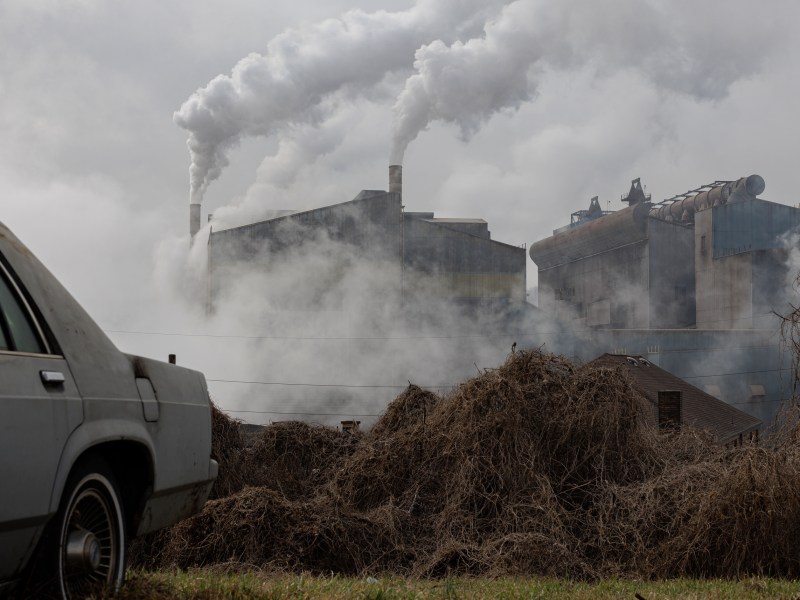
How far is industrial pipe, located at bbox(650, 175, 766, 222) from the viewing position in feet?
179

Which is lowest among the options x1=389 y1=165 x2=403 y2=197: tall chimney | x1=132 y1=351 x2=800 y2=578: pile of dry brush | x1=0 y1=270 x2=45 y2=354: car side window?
x1=132 y1=351 x2=800 y2=578: pile of dry brush

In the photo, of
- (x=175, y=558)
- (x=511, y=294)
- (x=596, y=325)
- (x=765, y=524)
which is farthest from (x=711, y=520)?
(x=596, y=325)

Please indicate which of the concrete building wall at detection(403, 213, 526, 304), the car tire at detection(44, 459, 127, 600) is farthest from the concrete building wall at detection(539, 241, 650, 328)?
the car tire at detection(44, 459, 127, 600)

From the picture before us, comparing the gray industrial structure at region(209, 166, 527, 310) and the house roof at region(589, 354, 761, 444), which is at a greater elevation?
the gray industrial structure at region(209, 166, 527, 310)

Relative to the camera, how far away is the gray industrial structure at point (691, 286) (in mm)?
46125

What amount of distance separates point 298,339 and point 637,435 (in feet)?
101

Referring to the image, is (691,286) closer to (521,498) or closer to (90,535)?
(521,498)

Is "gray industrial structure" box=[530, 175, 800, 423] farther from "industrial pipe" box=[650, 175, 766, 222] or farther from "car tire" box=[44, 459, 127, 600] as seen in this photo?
"car tire" box=[44, 459, 127, 600]

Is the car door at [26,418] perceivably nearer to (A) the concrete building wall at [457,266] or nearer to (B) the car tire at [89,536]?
(B) the car tire at [89,536]

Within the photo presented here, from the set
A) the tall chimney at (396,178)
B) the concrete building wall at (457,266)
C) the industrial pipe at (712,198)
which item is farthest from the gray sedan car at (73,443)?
the industrial pipe at (712,198)

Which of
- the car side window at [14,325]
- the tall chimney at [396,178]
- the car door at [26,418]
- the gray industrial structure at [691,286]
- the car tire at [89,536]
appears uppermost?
the tall chimney at [396,178]

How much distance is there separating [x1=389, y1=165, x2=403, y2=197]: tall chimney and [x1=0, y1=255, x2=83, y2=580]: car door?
4258cm

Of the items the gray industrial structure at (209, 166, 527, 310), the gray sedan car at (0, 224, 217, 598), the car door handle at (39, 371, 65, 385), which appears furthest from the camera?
the gray industrial structure at (209, 166, 527, 310)

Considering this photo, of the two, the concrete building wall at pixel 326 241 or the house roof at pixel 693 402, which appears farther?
the concrete building wall at pixel 326 241
